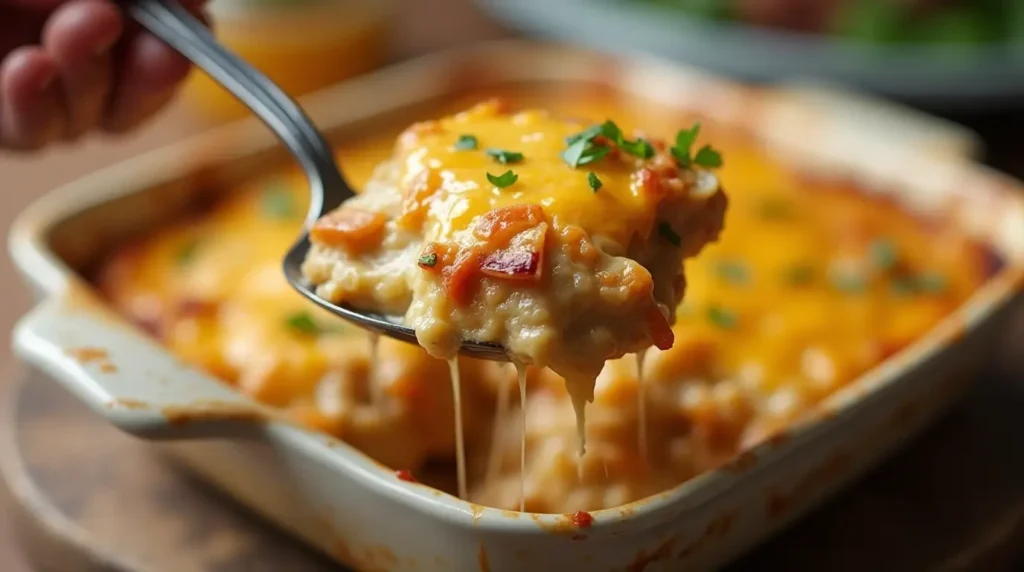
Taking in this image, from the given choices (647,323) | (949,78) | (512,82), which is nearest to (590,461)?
(647,323)

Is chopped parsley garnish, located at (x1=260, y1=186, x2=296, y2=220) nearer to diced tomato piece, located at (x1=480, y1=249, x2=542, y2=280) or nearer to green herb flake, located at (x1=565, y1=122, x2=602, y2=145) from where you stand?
green herb flake, located at (x1=565, y1=122, x2=602, y2=145)

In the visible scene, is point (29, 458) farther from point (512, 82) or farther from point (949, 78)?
point (949, 78)

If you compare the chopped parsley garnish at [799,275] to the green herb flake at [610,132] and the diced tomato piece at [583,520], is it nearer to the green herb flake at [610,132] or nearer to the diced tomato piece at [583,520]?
the green herb flake at [610,132]

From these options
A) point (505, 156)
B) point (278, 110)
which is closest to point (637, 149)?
point (505, 156)

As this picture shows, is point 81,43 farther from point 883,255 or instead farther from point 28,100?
point 883,255

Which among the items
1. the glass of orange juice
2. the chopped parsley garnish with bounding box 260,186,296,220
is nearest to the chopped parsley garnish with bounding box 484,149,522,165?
the chopped parsley garnish with bounding box 260,186,296,220

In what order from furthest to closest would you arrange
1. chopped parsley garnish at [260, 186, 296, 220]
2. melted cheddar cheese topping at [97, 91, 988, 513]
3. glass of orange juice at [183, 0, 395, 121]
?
glass of orange juice at [183, 0, 395, 121]
chopped parsley garnish at [260, 186, 296, 220]
melted cheddar cheese topping at [97, 91, 988, 513]
